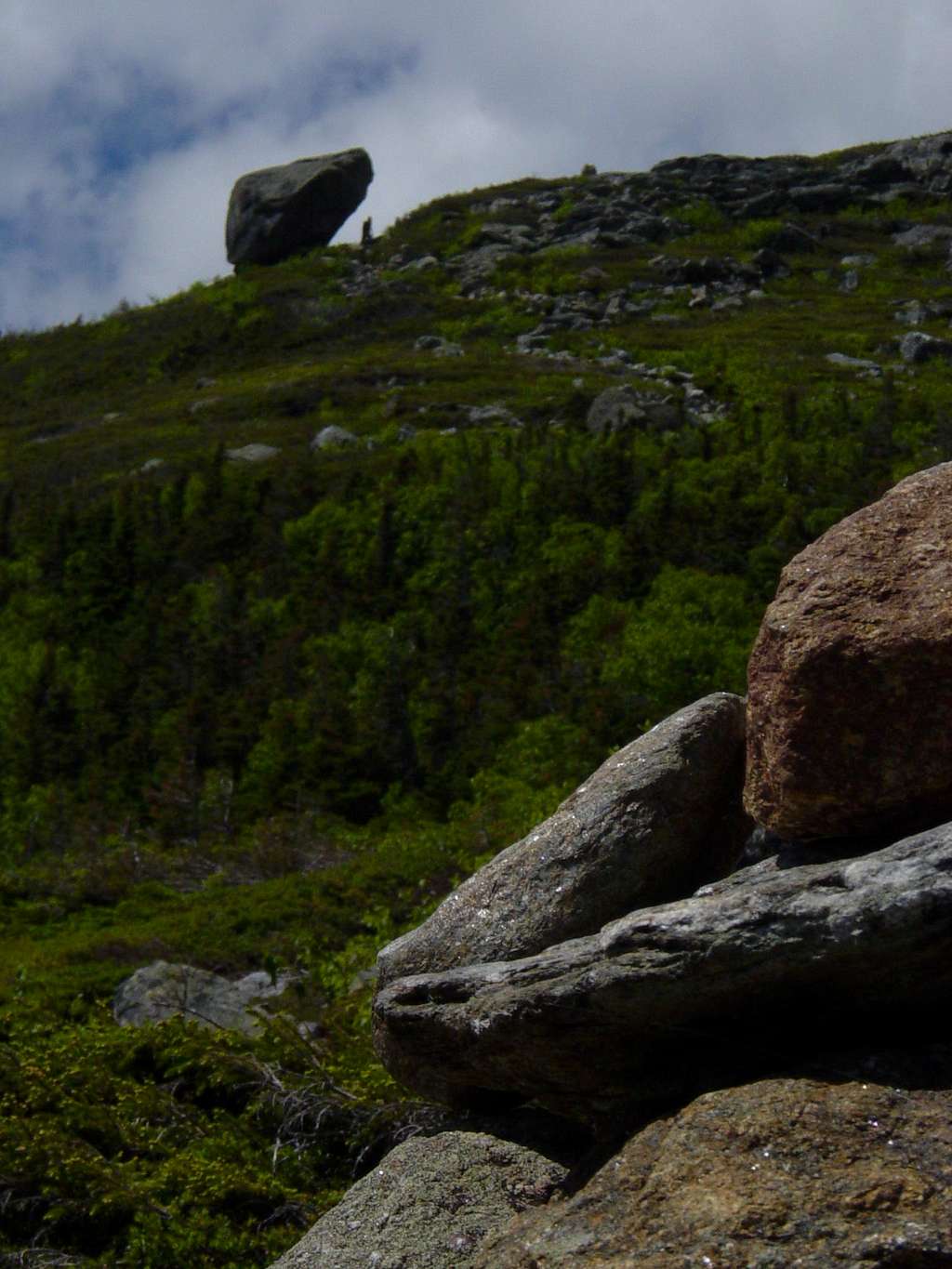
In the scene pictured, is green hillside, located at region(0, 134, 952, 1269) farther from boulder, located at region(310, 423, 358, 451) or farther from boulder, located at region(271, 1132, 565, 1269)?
boulder, located at region(271, 1132, 565, 1269)

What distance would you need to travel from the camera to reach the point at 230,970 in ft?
44.7

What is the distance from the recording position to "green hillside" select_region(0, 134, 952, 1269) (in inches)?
342

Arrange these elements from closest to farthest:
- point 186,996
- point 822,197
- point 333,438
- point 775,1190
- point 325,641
A: point 775,1190, point 186,996, point 325,641, point 333,438, point 822,197

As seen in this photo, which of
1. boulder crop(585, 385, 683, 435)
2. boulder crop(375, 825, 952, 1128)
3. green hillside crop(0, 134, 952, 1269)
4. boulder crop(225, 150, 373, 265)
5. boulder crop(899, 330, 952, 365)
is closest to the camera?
boulder crop(375, 825, 952, 1128)

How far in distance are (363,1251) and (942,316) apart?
4599 centimetres

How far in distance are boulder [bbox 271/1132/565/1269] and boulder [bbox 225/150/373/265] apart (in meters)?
65.5

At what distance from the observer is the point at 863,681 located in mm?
4215

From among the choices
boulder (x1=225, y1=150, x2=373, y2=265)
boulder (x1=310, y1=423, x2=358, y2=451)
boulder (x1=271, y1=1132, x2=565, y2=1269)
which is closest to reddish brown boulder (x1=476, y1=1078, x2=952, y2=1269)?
boulder (x1=271, y1=1132, x2=565, y2=1269)

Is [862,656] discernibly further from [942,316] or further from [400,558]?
[942,316]

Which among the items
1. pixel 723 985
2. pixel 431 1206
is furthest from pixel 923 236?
pixel 723 985

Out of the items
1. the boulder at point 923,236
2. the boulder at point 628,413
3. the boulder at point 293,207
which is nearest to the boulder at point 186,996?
the boulder at point 628,413

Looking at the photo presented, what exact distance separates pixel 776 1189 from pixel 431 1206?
1711 mm

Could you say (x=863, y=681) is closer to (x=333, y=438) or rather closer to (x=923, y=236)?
(x=333, y=438)

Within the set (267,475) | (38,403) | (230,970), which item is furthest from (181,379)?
(230,970)
